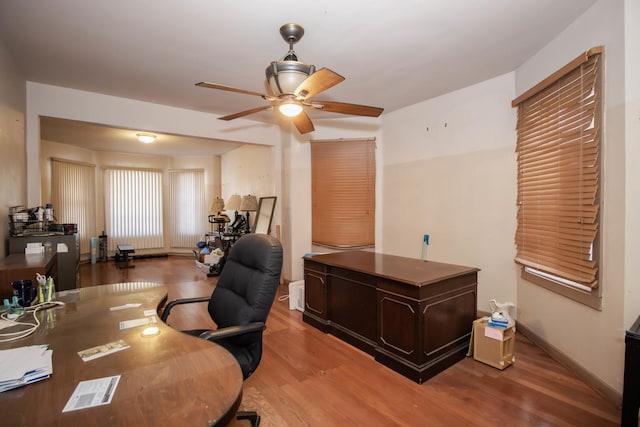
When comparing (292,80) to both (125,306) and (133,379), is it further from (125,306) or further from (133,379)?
(133,379)

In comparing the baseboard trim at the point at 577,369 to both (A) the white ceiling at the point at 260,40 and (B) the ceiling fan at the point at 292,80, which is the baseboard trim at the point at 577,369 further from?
(B) the ceiling fan at the point at 292,80

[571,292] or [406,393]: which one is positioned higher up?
[571,292]

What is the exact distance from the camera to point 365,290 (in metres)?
2.74

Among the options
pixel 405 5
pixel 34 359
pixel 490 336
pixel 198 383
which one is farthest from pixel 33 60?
pixel 490 336

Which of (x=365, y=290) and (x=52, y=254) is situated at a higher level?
(x=52, y=254)

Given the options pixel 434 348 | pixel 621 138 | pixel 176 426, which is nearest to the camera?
pixel 176 426

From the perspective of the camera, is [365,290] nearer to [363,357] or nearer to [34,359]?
[363,357]

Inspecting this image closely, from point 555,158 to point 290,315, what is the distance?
315cm

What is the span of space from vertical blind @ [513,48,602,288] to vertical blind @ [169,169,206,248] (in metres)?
7.27

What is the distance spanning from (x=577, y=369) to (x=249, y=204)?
5.15 metres

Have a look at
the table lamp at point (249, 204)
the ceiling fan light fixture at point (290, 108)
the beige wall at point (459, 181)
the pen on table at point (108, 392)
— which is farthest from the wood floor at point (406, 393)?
the table lamp at point (249, 204)

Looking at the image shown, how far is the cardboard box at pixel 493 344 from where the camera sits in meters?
2.43

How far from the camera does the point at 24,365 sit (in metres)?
1.03

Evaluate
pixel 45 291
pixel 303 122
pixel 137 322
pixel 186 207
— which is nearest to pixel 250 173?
pixel 186 207
